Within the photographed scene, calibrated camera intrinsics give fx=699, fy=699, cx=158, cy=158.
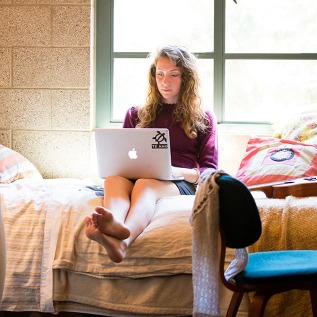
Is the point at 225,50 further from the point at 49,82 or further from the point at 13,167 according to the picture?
the point at 13,167

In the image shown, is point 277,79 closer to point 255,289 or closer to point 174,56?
point 174,56

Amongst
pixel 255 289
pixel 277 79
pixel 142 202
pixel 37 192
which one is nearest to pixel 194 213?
pixel 255 289

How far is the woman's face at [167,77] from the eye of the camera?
3.29 metres

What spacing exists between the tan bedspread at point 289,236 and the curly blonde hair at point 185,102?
34.3 inches

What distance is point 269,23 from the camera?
378 cm

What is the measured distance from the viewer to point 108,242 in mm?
2367

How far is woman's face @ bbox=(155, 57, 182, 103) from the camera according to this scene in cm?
329

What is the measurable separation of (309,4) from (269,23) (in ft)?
0.76

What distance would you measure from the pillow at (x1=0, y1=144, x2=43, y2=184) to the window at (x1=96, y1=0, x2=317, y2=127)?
19.7 inches

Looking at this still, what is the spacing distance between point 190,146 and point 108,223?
1017 mm

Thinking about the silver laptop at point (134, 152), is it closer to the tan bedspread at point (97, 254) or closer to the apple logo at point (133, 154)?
the apple logo at point (133, 154)

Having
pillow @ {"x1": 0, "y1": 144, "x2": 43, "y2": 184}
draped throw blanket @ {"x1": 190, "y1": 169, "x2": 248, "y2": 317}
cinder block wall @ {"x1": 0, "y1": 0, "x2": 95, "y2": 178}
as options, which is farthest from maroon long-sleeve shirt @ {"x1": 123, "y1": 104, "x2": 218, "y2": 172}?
draped throw blanket @ {"x1": 190, "y1": 169, "x2": 248, "y2": 317}

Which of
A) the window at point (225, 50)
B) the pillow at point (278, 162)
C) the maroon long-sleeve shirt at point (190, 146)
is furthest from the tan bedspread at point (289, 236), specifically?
the window at point (225, 50)

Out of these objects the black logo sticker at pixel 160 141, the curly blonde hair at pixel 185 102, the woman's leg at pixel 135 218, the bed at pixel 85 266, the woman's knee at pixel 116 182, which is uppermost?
the curly blonde hair at pixel 185 102
